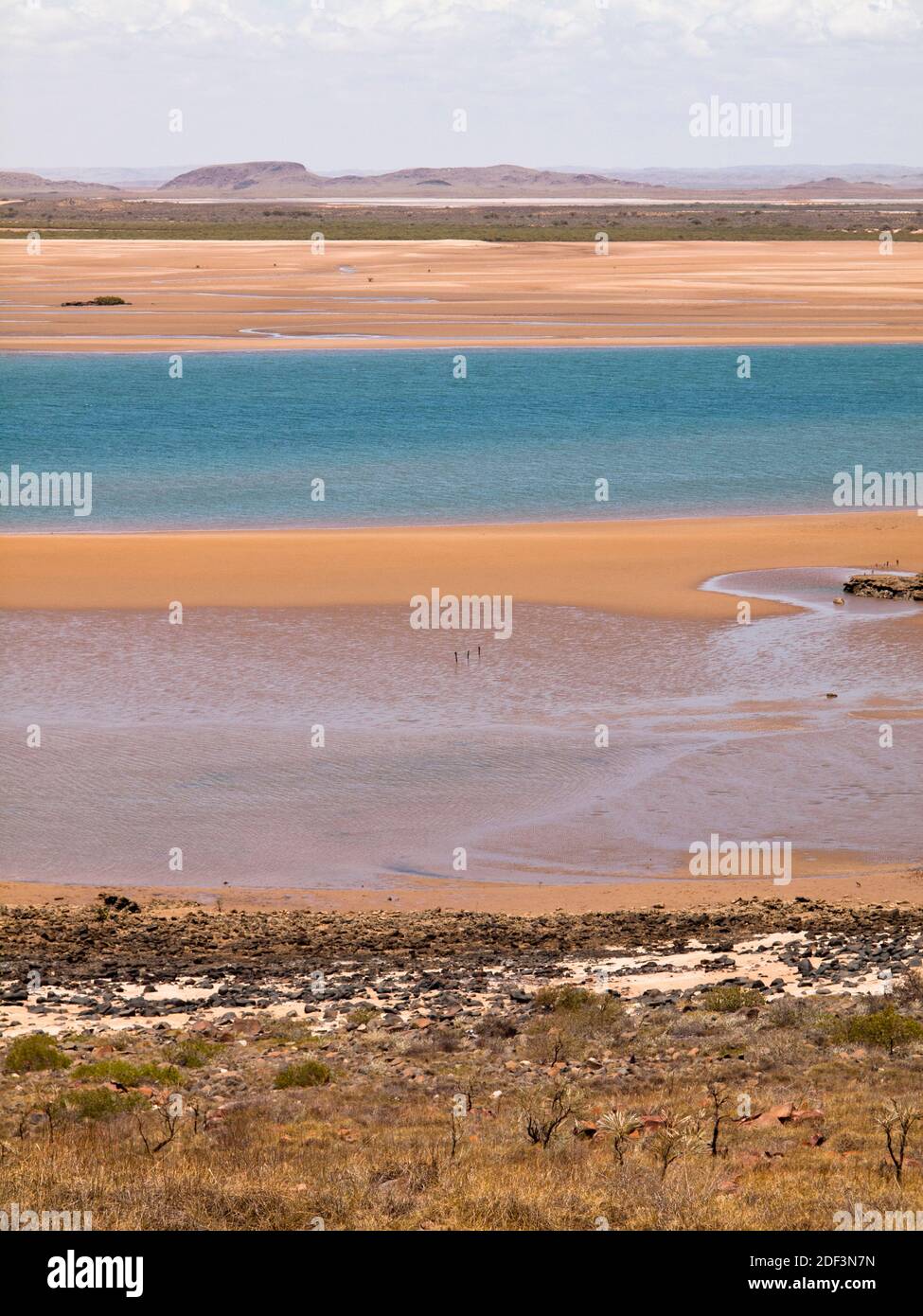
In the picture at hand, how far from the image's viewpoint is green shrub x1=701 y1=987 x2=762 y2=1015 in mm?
12695

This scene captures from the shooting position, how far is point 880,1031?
11711 millimetres

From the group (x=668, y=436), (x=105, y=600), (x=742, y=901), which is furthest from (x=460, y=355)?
(x=742, y=901)

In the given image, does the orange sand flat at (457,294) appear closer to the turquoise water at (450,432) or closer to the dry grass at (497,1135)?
the turquoise water at (450,432)

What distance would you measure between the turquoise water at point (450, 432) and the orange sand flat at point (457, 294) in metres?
3.19

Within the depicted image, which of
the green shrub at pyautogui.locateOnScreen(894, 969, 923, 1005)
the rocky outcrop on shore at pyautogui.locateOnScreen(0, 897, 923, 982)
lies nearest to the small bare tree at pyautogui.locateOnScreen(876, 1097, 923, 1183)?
the green shrub at pyautogui.locateOnScreen(894, 969, 923, 1005)

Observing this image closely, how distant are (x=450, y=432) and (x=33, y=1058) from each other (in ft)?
136

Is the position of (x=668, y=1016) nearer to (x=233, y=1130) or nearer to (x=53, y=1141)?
(x=233, y=1130)

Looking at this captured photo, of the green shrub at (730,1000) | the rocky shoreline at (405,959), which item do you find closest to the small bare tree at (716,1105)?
the green shrub at (730,1000)

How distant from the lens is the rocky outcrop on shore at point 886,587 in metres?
29.0

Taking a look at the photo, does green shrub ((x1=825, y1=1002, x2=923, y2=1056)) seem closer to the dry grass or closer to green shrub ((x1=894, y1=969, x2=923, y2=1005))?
the dry grass

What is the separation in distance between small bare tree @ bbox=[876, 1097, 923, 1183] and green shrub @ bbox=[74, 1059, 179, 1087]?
4.75 m

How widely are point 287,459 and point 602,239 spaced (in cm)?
7655

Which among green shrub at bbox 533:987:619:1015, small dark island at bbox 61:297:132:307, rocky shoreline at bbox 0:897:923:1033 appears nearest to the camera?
green shrub at bbox 533:987:619:1015

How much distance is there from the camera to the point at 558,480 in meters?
43.1
